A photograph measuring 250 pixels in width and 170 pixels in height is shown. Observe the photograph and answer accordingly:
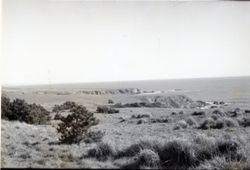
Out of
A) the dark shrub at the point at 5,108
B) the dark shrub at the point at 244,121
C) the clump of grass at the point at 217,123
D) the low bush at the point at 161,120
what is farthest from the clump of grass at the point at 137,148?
the dark shrub at the point at 5,108

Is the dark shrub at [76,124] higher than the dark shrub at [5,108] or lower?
lower

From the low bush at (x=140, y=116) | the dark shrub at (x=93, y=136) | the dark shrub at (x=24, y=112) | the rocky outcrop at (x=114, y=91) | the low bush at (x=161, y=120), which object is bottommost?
the dark shrub at (x=93, y=136)

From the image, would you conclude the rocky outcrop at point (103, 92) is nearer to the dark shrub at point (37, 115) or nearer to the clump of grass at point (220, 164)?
the dark shrub at point (37, 115)

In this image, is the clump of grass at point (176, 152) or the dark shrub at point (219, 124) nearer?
the clump of grass at point (176, 152)

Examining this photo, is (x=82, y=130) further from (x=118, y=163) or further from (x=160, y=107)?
(x=160, y=107)

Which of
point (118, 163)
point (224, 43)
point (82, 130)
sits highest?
point (224, 43)

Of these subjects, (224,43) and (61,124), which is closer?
(61,124)

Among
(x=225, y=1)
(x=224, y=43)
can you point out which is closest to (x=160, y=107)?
(x=224, y=43)
